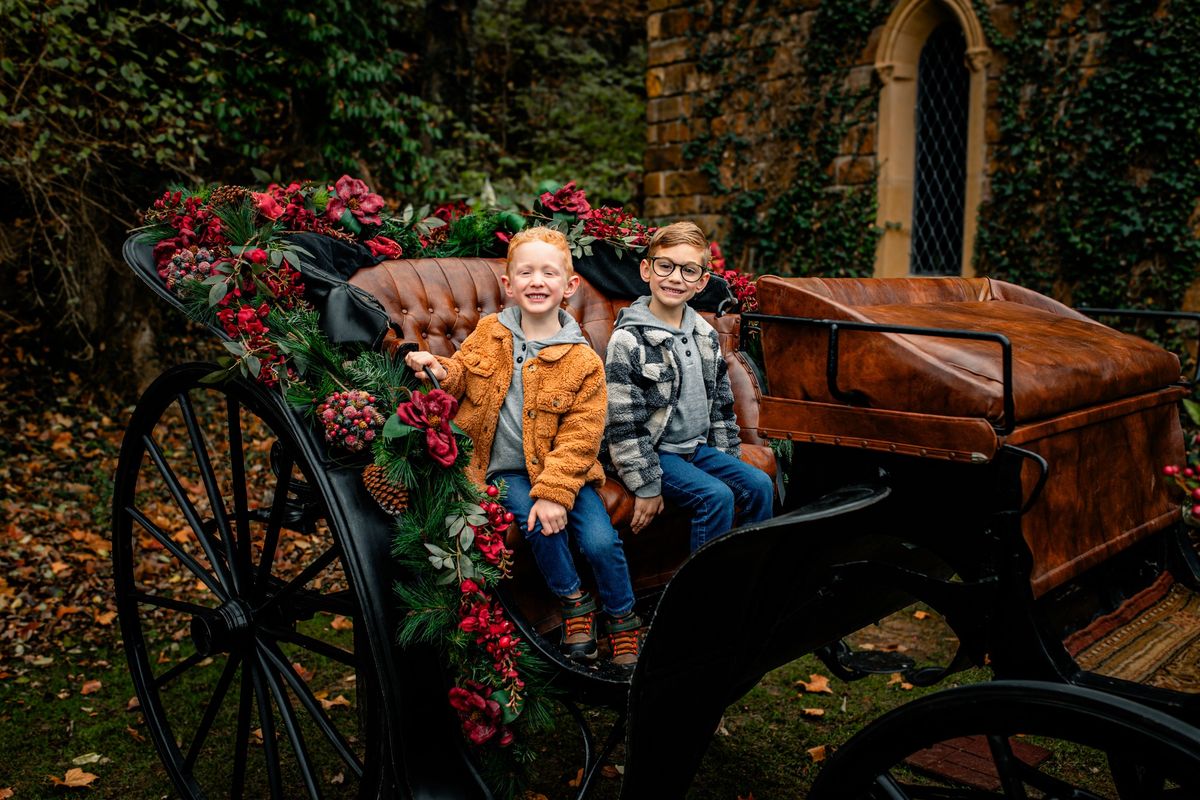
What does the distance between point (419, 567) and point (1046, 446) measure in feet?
4.55

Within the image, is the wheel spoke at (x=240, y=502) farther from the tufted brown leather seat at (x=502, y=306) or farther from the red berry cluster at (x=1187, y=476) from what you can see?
the red berry cluster at (x=1187, y=476)

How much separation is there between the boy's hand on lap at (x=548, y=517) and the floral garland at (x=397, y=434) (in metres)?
0.11

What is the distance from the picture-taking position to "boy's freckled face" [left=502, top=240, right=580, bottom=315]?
2.61 metres

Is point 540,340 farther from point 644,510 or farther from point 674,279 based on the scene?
point 644,510

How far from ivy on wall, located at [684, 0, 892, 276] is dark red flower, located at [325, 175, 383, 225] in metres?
5.76

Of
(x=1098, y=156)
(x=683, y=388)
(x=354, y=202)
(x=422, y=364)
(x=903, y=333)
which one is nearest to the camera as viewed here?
(x=903, y=333)

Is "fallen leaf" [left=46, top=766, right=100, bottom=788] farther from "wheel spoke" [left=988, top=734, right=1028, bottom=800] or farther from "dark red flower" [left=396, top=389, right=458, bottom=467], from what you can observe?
"wheel spoke" [left=988, top=734, right=1028, bottom=800]

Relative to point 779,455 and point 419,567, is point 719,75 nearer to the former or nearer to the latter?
point 779,455

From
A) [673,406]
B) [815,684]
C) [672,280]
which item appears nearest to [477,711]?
[673,406]

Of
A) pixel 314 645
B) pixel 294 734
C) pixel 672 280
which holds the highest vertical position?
pixel 672 280

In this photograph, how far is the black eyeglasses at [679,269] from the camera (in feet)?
9.01

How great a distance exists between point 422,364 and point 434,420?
0.60 feet

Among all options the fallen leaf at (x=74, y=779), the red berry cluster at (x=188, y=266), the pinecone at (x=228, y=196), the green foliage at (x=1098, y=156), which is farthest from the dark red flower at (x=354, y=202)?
the green foliage at (x=1098, y=156)

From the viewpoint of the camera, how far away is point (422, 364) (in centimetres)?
239
